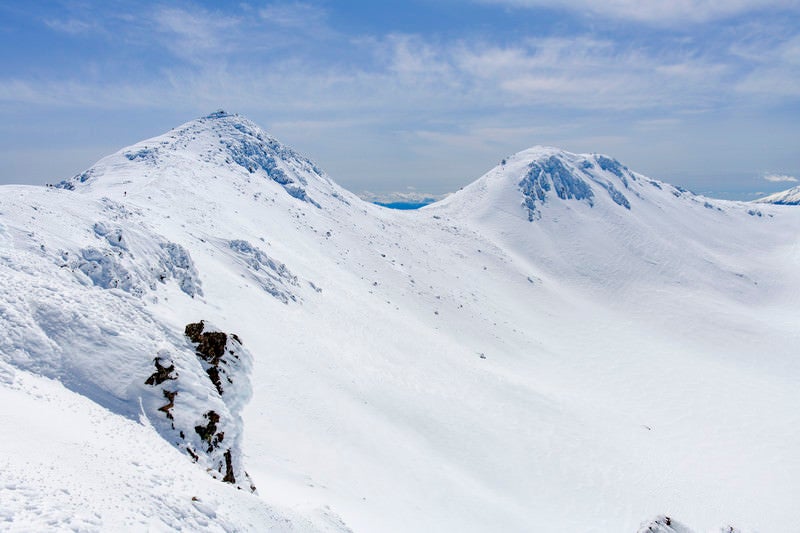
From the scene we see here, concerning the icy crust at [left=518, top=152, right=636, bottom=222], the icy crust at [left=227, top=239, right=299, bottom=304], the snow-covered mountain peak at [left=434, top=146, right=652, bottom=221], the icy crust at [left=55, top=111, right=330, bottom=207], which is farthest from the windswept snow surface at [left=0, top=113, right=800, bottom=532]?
the icy crust at [left=518, top=152, right=636, bottom=222]

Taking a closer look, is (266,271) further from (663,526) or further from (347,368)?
(663,526)

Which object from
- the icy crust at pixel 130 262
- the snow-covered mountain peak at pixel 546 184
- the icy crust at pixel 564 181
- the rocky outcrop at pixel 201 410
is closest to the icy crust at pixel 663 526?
the rocky outcrop at pixel 201 410

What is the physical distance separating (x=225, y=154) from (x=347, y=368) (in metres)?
61.2

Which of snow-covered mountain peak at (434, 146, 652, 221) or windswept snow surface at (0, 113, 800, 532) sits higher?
snow-covered mountain peak at (434, 146, 652, 221)

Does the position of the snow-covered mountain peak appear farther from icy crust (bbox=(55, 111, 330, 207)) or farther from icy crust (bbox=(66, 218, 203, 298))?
icy crust (bbox=(66, 218, 203, 298))

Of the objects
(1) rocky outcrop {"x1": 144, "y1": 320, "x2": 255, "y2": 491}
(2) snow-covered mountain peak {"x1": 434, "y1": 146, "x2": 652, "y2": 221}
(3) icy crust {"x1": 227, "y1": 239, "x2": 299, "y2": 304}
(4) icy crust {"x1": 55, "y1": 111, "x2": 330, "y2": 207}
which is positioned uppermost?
(2) snow-covered mountain peak {"x1": 434, "y1": 146, "x2": 652, "y2": 221}

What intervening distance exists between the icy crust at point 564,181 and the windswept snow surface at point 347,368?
89.4 feet

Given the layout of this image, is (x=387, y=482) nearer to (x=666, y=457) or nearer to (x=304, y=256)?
(x=666, y=457)

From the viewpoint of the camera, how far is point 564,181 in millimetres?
130875

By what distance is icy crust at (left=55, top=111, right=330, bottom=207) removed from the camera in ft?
223

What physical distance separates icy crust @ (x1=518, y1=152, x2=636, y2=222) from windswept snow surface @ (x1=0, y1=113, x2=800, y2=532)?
27.3m

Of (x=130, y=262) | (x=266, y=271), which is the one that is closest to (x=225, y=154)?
(x=266, y=271)

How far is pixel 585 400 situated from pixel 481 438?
69.5 feet

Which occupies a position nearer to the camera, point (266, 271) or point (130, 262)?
point (130, 262)
